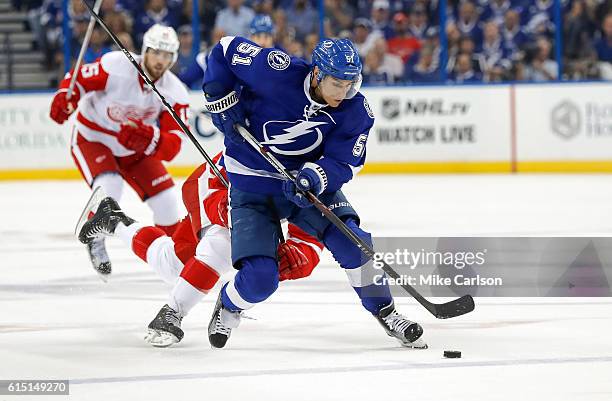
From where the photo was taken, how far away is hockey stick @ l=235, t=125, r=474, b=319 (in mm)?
4141

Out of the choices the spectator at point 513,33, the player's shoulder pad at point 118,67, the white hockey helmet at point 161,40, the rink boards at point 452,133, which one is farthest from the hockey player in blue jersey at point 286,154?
the spectator at point 513,33

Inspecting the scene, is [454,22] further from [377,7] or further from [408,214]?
[408,214]

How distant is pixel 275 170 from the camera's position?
169 inches

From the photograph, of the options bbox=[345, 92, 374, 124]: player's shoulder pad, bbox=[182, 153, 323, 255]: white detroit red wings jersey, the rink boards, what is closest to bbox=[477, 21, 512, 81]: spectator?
the rink boards

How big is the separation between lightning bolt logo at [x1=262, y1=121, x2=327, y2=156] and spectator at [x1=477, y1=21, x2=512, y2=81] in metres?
7.96

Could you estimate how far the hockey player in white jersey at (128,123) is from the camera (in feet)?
20.5

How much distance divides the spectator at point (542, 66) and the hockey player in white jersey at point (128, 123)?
20.3 feet

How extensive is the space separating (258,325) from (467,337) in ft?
2.64

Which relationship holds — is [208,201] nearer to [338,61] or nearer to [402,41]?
[338,61]

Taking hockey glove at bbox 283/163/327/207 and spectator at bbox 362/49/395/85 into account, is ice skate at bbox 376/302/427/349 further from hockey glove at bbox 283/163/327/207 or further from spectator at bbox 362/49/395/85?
spectator at bbox 362/49/395/85

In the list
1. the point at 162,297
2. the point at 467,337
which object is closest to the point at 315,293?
the point at 162,297

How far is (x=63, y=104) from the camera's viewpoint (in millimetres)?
6250

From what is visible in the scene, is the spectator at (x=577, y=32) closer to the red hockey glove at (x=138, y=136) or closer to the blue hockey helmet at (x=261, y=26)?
the blue hockey helmet at (x=261, y=26)

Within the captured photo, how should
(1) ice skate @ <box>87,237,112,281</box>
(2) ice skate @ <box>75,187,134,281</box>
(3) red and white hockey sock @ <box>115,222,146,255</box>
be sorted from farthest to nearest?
(1) ice skate @ <box>87,237,112,281</box> < (2) ice skate @ <box>75,187,134,281</box> < (3) red and white hockey sock @ <box>115,222,146,255</box>
